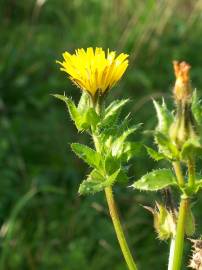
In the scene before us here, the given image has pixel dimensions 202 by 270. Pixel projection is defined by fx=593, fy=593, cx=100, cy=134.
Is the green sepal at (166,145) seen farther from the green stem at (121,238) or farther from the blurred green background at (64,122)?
the blurred green background at (64,122)

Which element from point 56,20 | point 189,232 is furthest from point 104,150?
point 56,20

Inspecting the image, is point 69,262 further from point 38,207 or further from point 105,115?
point 105,115

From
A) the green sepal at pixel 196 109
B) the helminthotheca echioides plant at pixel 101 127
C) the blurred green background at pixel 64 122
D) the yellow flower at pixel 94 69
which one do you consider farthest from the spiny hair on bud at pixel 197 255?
the blurred green background at pixel 64 122

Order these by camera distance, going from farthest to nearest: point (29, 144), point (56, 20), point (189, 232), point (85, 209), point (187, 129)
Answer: point (56, 20) → point (29, 144) → point (85, 209) → point (189, 232) → point (187, 129)

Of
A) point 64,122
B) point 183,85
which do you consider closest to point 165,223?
point 183,85

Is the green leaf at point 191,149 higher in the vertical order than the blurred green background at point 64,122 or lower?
lower

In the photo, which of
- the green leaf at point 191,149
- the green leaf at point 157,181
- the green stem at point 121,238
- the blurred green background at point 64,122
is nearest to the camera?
the green leaf at point 191,149

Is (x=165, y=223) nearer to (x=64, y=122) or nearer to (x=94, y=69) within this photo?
(x=94, y=69)
